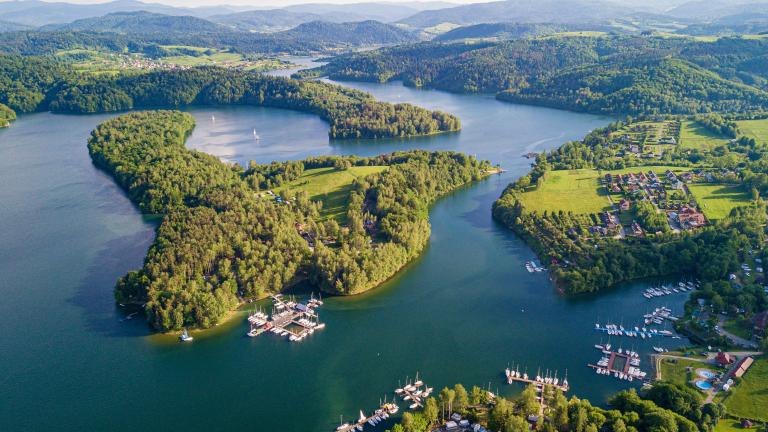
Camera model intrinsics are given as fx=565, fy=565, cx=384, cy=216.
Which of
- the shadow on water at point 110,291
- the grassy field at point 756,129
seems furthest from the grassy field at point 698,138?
the shadow on water at point 110,291

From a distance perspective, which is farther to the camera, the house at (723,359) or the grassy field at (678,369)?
the house at (723,359)

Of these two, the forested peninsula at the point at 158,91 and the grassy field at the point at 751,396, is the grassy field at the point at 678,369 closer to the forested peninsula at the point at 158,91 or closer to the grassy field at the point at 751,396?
the grassy field at the point at 751,396

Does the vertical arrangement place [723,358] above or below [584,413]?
below

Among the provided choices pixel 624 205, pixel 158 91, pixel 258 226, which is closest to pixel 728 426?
pixel 624 205

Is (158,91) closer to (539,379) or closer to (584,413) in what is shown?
(539,379)

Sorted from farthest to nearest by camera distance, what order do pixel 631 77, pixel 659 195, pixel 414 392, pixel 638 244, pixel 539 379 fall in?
pixel 631 77 → pixel 659 195 → pixel 638 244 → pixel 539 379 → pixel 414 392

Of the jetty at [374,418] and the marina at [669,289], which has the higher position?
the marina at [669,289]

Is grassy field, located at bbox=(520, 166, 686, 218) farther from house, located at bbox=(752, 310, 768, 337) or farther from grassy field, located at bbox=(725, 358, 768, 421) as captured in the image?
grassy field, located at bbox=(725, 358, 768, 421)
